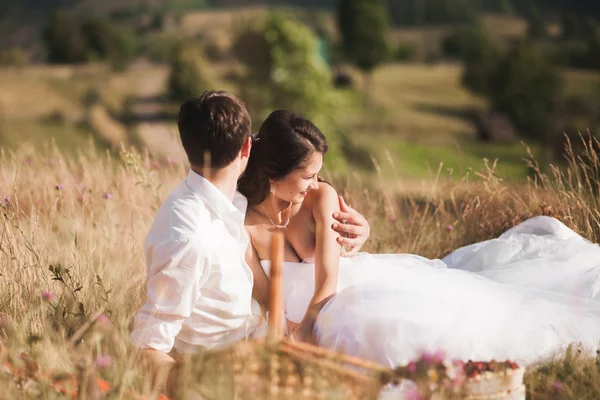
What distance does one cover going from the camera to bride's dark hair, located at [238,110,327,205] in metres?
3.27

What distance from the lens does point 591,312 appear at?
3643mm

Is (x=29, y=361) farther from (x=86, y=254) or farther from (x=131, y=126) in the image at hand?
(x=131, y=126)

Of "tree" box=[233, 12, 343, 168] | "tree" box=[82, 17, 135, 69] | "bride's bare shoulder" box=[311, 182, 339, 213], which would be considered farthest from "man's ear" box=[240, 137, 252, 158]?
"tree" box=[82, 17, 135, 69]

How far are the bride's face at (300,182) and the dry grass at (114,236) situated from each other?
3.25ft

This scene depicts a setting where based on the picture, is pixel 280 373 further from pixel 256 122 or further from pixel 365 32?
pixel 365 32

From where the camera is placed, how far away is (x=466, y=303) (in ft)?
11.4

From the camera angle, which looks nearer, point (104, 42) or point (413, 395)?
point (413, 395)

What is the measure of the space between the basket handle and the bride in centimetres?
47

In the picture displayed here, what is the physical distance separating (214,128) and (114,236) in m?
2.33

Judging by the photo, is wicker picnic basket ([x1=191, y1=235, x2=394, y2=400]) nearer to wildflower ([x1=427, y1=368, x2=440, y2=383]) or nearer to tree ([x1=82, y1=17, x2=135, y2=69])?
wildflower ([x1=427, y1=368, x2=440, y2=383])

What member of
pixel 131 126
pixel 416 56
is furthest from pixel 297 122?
pixel 416 56

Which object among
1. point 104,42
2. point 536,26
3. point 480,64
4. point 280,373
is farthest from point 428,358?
point 536,26

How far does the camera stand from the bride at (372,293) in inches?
124

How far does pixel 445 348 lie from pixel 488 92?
49471mm
